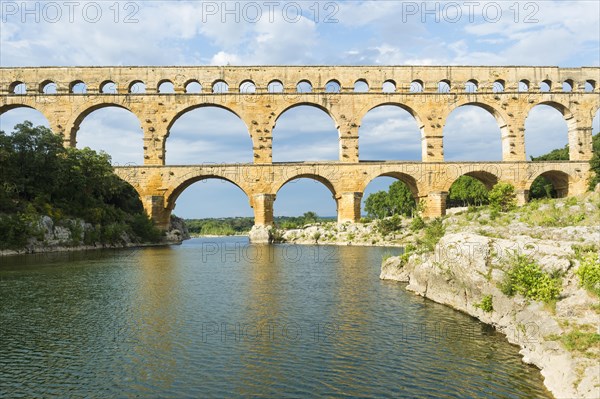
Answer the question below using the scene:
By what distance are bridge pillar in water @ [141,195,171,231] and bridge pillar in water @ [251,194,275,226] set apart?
24.9ft

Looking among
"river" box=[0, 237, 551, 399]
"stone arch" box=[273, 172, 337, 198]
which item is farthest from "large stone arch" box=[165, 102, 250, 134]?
"river" box=[0, 237, 551, 399]

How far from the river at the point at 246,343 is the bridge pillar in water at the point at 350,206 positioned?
20810 mm

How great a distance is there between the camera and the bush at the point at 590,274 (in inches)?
340

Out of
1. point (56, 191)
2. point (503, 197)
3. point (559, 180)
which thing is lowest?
point (503, 197)

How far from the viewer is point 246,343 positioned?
8.77 meters

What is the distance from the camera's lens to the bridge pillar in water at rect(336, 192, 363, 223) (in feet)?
120

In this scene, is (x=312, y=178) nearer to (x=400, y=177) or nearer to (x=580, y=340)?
(x=400, y=177)

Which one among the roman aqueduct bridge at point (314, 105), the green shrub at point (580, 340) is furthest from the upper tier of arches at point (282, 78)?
the green shrub at point (580, 340)

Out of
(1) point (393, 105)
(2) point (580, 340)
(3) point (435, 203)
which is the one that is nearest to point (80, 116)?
(1) point (393, 105)

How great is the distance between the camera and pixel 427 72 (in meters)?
38.8

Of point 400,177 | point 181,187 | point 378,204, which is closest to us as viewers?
point 181,187

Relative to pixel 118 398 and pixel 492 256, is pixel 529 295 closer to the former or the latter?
pixel 492 256

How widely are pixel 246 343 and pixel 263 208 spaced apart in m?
27.6

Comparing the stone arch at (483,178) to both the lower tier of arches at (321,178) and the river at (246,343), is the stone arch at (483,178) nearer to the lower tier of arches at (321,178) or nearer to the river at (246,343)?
the lower tier of arches at (321,178)
